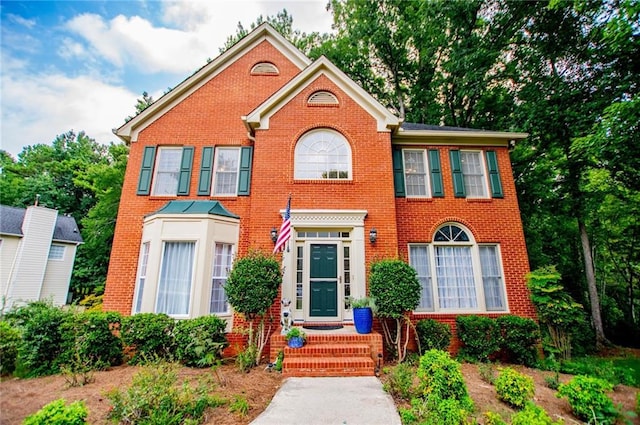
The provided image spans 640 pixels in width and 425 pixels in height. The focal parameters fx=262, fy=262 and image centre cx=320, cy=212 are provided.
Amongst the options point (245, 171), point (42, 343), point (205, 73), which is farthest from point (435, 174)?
point (42, 343)

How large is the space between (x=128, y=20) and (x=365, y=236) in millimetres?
8300

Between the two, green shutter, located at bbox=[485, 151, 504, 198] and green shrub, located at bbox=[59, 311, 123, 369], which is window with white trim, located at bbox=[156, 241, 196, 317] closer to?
green shrub, located at bbox=[59, 311, 123, 369]

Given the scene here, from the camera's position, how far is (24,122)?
599cm

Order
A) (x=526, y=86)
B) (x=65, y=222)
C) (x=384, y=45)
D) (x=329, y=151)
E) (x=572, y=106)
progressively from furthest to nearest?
(x=65, y=222)
(x=384, y=45)
(x=526, y=86)
(x=572, y=106)
(x=329, y=151)

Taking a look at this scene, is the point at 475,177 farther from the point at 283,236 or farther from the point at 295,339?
the point at 295,339

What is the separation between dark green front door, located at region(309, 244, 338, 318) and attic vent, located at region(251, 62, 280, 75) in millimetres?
6520

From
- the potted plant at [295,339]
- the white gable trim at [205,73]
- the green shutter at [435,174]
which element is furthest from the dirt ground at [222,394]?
the white gable trim at [205,73]

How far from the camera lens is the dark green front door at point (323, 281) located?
7.12m

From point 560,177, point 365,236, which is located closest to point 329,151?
point 365,236

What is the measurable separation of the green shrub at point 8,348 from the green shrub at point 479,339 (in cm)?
1014

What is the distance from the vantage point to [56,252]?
16.2 m

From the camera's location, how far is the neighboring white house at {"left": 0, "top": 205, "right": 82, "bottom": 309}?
554 inches

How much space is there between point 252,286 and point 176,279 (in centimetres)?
259

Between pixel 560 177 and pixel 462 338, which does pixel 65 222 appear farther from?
pixel 560 177
